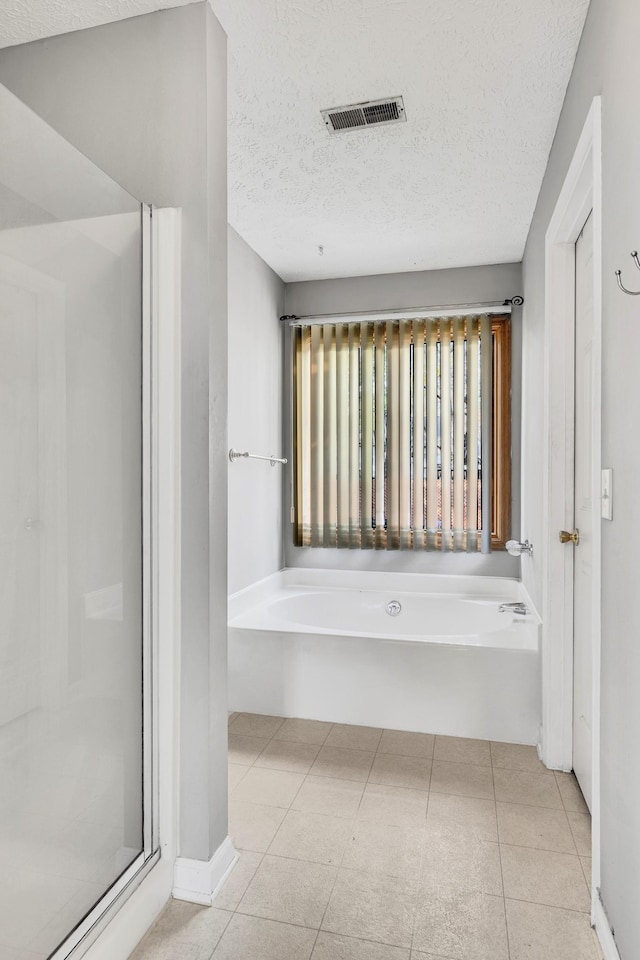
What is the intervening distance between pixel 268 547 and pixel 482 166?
2.32m

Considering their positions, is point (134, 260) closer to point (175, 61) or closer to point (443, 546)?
point (175, 61)

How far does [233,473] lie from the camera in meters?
3.12

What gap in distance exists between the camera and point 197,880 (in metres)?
1.60

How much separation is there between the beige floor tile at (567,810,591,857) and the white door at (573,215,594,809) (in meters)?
0.07

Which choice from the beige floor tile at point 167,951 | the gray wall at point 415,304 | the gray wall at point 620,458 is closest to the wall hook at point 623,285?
the gray wall at point 620,458

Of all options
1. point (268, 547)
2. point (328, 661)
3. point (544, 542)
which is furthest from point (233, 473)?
point (544, 542)

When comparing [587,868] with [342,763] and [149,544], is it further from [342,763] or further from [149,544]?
[149,544]

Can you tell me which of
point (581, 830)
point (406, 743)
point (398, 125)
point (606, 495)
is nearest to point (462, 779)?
point (406, 743)

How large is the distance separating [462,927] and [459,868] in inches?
9.4

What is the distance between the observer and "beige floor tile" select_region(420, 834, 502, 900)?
1634mm

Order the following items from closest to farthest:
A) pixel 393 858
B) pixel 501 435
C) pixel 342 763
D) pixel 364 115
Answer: pixel 393 858 < pixel 364 115 < pixel 342 763 < pixel 501 435

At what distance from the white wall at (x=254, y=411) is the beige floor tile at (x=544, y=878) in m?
1.77

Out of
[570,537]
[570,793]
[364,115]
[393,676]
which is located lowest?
[570,793]

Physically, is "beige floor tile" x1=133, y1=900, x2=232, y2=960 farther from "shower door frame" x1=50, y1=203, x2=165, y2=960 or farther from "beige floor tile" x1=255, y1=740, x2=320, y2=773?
"beige floor tile" x1=255, y1=740, x2=320, y2=773
